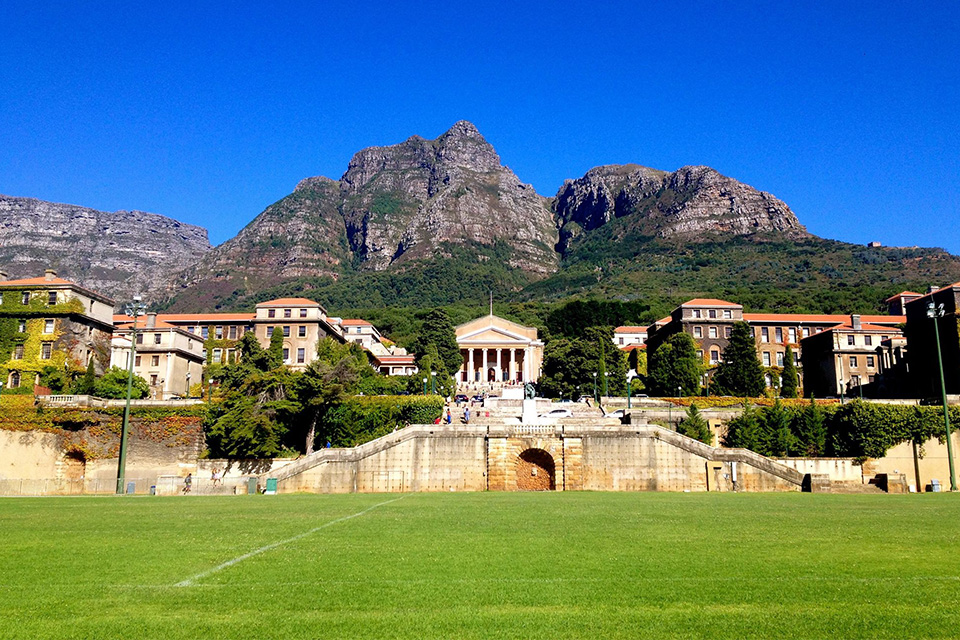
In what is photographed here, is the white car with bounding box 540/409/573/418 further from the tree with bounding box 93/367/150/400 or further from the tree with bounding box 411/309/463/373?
the tree with bounding box 411/309/463/373

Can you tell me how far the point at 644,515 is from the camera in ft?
62.3

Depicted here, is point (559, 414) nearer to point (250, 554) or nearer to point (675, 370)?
point (675, 370)

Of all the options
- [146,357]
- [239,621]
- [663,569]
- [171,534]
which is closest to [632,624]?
[663,569]

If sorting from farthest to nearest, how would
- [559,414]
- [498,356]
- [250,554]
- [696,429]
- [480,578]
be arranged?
[498,356] < [559,414] < [696,429] < [250,554] < [480,578]

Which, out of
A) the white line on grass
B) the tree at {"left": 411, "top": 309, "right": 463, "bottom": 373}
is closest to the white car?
the white line on grass

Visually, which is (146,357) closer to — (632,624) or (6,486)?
(6,486)

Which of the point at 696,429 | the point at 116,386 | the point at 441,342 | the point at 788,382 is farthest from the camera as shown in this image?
the point at 441,342

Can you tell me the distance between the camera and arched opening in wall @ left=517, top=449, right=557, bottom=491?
40.3m

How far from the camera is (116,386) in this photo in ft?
178

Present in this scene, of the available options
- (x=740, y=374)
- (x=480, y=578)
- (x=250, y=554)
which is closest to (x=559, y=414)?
(x=740, y=374)

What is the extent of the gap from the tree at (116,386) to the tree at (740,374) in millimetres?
47539

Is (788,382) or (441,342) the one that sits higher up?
(441,342)

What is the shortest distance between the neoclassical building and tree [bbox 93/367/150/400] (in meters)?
56.5

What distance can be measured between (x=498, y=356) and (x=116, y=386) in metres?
62.8
